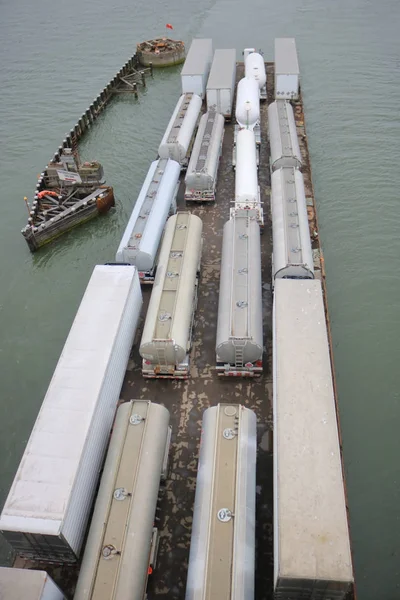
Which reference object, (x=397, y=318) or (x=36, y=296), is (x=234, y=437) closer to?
(x=397, y=318)

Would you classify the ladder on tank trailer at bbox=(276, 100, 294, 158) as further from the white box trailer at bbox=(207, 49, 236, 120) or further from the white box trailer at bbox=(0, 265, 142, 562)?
the white box trailer at bbox=(0, 265, 142, 562)

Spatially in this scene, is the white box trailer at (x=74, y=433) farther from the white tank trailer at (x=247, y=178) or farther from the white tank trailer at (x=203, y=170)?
the white tank trailer at (x=203, y=170)

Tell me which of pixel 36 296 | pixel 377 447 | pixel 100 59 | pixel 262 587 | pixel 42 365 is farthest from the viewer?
pixel 100 59

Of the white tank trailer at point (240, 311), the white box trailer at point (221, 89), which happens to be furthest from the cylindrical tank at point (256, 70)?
the white tank trailer at point (240, 311)

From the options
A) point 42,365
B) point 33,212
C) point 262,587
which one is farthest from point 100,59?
point 262,587

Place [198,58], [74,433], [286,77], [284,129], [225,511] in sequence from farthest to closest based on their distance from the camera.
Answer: [198,58] < [286,77] < [284,129] < [74,433] < [225,511]

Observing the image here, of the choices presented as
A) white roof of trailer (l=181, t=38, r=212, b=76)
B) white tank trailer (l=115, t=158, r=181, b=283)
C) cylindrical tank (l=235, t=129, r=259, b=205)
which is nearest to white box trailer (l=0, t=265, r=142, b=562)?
white tank trailer (l=115, t=158, r=181, b=283)

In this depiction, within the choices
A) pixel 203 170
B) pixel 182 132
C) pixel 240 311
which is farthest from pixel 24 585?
pixel 182 132

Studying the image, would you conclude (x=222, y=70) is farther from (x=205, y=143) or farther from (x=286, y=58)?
(x=205, y=143)
